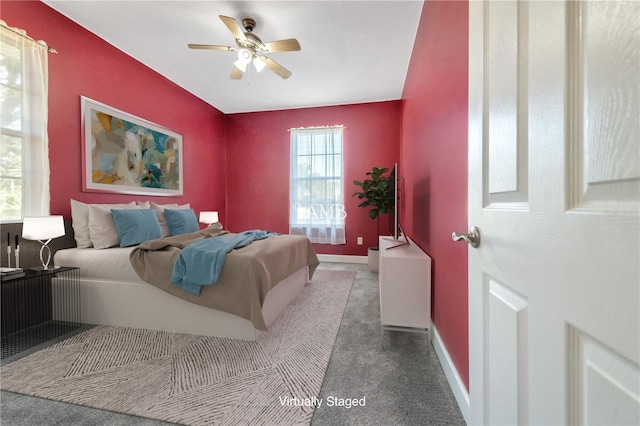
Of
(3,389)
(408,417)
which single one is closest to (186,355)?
(3,389)

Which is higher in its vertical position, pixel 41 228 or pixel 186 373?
pixel 41 228

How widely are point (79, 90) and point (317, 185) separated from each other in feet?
10.9

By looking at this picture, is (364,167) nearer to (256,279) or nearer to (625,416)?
(256,279)

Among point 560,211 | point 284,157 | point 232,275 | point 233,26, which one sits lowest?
point 232,275

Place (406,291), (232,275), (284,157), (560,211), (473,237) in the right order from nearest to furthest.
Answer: (560,211)
(473,237)
(406,291)
(232,275)
(284,157)

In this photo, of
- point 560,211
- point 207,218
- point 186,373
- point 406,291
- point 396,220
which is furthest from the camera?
point 207,218

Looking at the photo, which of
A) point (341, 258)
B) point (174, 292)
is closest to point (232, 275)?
point (174, 292)

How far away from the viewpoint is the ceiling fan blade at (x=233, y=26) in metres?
2.06

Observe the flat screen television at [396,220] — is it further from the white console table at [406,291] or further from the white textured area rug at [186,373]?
the white textured area rug at [186,373]

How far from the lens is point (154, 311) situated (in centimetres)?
210

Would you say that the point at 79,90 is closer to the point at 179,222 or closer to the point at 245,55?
the point at 179,222

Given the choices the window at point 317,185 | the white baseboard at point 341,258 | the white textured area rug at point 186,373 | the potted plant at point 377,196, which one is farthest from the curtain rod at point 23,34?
the white baseboard at point 341,258

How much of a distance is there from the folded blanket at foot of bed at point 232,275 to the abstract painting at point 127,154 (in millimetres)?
1359

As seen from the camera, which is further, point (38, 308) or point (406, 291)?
point (38, 308)
